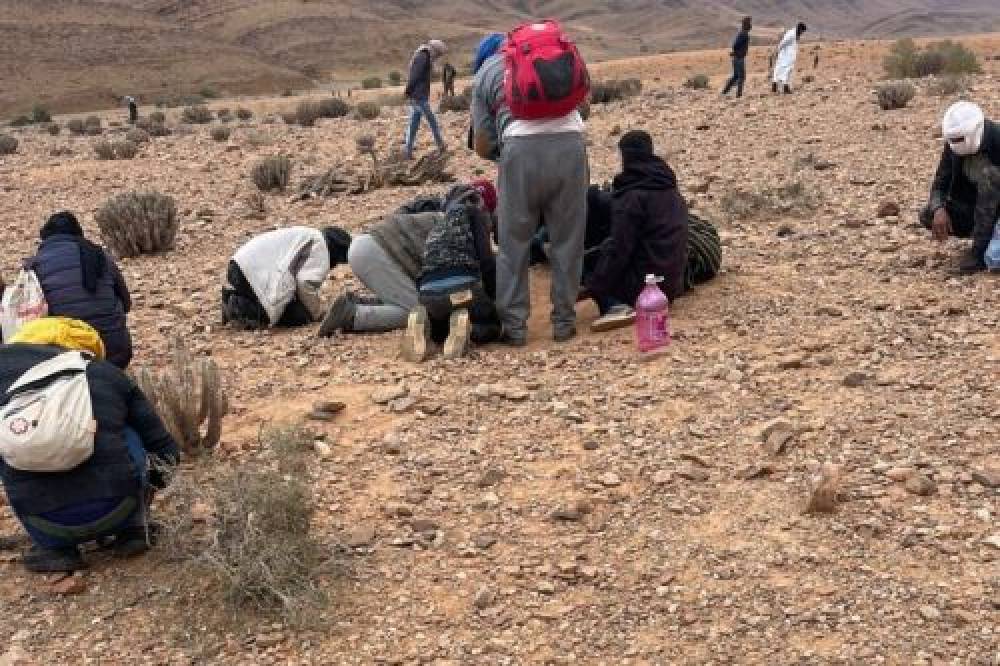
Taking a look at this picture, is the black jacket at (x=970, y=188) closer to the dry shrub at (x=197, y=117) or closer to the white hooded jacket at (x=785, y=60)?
the white hooded jacket at (x=785, y=60)

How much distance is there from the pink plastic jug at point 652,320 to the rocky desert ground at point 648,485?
107mm

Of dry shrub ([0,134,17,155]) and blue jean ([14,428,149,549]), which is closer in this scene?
blue jean ([14,428,149,549])

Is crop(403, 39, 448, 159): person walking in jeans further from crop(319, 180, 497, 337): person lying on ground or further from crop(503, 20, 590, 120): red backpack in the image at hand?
crop(503, 20, 590, 120): red backpack

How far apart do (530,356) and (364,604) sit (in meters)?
2.31

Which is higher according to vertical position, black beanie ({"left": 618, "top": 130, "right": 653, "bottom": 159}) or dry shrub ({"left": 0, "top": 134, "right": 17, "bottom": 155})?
black beanie ({"left": 618, "top": 130, "right": 653, "bottom": 159})

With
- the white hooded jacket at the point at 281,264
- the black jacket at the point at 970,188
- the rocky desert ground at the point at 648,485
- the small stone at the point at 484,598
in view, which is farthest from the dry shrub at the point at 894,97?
the small stone at the point at 484,598

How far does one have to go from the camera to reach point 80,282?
17.6 feet

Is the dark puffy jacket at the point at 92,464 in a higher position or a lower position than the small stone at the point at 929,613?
higher

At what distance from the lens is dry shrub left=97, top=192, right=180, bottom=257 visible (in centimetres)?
889

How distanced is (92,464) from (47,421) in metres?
0.25

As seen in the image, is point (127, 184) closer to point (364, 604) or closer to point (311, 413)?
point (311, 413)

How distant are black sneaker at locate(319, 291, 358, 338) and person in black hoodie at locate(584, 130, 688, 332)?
59.7 inches

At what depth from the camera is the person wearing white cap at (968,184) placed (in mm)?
5657

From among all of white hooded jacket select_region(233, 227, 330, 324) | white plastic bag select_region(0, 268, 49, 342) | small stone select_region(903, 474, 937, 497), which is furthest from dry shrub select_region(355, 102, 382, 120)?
small stone select_region(903, 474, 937, 497)
